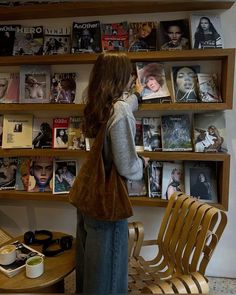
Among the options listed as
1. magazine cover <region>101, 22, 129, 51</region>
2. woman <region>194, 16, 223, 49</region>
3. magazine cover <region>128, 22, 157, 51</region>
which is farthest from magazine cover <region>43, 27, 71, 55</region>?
woman <region>194, 16, 223, 49</region>

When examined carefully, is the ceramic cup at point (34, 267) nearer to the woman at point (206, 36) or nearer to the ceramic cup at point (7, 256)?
the ceramic cup at point (7, 256)

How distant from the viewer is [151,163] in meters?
2.10

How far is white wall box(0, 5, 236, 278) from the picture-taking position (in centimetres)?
203

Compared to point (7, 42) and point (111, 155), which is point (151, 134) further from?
point (7, 42)

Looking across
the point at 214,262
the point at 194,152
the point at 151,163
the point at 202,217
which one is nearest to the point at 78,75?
the point at 151,163

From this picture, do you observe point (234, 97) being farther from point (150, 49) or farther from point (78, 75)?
point (78, 75)

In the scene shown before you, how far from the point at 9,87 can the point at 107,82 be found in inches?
46.5

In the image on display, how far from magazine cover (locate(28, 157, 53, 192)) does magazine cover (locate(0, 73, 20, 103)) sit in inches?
19.3

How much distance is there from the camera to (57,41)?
211 cm

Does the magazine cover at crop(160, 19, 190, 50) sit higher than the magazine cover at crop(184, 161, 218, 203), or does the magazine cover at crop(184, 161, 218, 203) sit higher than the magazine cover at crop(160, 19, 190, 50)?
the magazine cover at crop(160, 19, 190, 50)

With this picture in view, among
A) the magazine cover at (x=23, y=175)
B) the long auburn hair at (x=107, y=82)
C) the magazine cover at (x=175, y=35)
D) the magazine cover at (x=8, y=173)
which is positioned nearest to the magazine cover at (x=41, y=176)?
the magazine cover at (x=23, y=175)

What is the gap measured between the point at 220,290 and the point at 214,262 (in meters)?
0.20

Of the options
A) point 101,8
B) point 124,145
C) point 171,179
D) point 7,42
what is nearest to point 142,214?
point 171,179

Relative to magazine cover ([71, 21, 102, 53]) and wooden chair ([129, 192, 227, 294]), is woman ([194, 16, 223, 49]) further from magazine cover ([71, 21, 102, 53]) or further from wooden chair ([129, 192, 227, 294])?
wooden chair ([129, 192, 227, 294])
